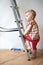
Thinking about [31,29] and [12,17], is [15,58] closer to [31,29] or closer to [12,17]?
[31,29]

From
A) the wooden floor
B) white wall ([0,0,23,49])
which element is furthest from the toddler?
white wall ([0,0,23,49])

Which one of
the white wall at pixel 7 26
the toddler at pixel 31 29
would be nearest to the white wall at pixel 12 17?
the white wall at pixel 7 26

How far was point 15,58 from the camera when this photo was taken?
186cm

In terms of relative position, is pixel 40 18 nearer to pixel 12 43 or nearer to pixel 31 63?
pixel 12 43

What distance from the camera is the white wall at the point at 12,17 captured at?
205cm

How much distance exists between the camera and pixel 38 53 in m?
2.01

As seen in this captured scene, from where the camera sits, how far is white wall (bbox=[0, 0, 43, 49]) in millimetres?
2049

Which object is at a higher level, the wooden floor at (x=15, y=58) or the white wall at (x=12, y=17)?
the white wall at (x=12, y=17)

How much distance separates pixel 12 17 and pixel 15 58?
50 centimetres

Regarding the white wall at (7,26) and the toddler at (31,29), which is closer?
the toddler at (31,29)

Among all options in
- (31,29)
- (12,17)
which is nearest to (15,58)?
(31,29)

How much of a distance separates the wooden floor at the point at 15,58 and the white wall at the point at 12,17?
0.13m

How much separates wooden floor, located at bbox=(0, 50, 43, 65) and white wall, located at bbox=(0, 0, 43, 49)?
0.13 metres

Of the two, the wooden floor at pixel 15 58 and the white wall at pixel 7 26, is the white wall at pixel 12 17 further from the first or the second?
the wooden floor at pixel 15 58
